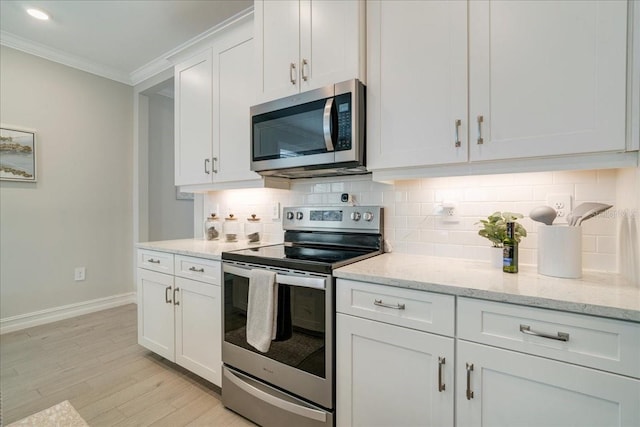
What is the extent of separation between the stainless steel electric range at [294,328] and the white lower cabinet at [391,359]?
7 centimetres

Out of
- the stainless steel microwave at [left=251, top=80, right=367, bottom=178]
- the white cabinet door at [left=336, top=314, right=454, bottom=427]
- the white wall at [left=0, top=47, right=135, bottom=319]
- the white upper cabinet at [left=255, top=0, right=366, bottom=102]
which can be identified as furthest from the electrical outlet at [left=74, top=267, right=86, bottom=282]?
the white cabinet door at [left=336, top=314, right=454, bottom=427]

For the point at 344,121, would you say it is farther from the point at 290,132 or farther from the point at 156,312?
the point at 156,312

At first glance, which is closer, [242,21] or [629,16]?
[629,16]

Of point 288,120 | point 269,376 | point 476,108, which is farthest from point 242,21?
point 269,376

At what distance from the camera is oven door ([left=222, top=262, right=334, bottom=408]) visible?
135cm

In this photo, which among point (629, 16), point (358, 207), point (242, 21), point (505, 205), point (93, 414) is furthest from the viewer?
point (242, 21)

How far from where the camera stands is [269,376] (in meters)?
1.54

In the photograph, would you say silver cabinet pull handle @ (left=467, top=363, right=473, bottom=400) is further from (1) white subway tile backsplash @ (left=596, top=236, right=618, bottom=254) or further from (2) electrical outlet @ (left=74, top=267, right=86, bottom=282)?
(2) electrical outlet @ (left=74, top=267, right=86, bottom=282)

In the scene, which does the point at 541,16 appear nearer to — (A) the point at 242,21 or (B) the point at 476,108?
(B) the point at 476,108

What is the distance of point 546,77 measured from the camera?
3.73 feet

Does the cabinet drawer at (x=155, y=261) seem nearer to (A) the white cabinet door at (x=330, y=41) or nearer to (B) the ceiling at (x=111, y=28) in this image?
(A) the white cabinet door at (x=330, y=41)

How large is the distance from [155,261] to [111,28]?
2.19 metres

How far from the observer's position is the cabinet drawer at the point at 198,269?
1803mm

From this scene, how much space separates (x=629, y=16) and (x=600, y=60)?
15cm
